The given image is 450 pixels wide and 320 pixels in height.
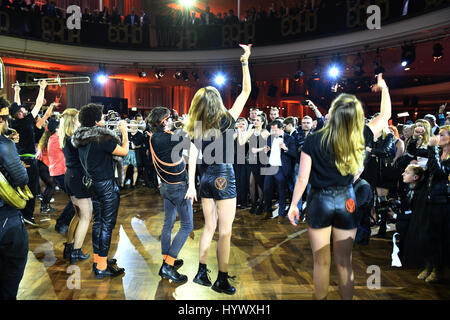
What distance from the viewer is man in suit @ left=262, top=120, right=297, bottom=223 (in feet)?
17.6

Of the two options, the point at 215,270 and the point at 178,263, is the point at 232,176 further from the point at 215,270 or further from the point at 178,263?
the point at 178,263

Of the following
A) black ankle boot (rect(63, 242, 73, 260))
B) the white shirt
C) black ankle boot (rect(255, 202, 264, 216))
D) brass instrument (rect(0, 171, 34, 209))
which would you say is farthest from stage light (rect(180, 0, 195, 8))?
brass instrument (rect(0, 171, 34, 209))

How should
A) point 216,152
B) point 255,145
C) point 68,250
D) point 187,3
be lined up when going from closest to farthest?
point 216,152 → point 68,250 → point 255,145 → point 187,3

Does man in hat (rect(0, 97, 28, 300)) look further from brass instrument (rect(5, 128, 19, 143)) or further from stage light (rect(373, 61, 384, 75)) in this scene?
stage light (rect(373, 61, 384, 75))

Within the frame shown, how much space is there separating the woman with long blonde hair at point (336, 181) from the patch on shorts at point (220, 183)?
69 cm

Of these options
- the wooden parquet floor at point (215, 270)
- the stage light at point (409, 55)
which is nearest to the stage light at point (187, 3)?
→ the stage light at point (409, 55)

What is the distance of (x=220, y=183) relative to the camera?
2607 millimetres

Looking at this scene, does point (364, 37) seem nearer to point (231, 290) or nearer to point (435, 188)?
point (435, 188)

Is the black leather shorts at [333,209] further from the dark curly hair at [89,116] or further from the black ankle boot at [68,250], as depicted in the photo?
the black ankle boot at [68,250]

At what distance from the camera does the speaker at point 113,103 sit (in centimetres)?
1267

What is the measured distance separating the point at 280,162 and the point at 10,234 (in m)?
4.09

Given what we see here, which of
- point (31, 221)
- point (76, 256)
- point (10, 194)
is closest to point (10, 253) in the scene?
point (10, 194)

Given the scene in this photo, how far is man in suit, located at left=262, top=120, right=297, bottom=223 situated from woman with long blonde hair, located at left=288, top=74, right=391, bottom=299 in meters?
3.24
